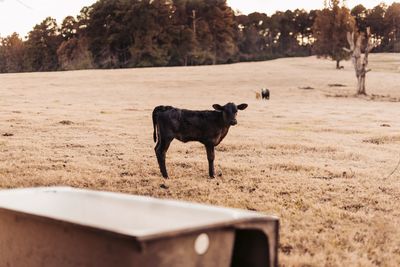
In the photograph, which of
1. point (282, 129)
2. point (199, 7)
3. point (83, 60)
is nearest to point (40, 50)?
point (83, 60)

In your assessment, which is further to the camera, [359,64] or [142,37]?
[142,37]

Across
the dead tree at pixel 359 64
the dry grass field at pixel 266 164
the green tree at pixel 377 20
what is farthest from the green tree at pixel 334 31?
the dry grass field at pixel 266 164

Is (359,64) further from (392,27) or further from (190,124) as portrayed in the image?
(392,27)

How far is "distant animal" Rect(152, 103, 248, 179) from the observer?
9.20m

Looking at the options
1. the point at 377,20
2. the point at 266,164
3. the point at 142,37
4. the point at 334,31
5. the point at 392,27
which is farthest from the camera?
the point at 392,27

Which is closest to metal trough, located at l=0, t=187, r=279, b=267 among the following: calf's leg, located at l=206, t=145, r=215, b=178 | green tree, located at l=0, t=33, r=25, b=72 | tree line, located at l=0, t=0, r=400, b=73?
calf's leg, located at l=206, t=145, r=215, b=178

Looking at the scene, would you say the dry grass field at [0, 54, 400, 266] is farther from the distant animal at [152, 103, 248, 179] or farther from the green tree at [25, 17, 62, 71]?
the green tree at [25, 17, 62, 71]

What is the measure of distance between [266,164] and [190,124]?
7.77 ft

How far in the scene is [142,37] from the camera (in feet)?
244

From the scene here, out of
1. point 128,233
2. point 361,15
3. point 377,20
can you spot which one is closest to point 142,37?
point 361,15

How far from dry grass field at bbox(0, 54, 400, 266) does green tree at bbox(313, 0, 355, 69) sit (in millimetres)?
35288

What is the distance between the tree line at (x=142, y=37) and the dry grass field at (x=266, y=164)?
43190 mm

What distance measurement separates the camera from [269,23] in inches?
4158

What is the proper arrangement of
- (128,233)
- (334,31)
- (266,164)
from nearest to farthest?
(128,233) < (266,164) < (334,31)
